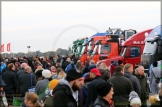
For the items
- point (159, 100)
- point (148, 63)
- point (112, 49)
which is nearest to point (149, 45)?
point (148, 63)

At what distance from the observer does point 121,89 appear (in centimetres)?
942

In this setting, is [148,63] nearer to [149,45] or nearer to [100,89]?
[149,45]

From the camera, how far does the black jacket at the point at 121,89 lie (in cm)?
942

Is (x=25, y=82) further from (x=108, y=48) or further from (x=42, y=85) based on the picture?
(x=108, y=48)

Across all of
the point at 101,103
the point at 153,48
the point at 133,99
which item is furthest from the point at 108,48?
the point at 101,103

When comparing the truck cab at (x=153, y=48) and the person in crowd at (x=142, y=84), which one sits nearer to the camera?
the person in crowd at (x=142, y=84)

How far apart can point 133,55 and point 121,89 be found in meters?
14.9

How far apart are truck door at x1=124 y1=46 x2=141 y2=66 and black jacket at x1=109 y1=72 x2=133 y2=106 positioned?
14.4m

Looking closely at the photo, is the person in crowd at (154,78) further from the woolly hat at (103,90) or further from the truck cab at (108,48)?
the truck cab at (108,48)

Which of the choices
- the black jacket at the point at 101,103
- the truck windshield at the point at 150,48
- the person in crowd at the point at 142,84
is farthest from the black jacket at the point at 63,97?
the truck windshield at the point at 150,48

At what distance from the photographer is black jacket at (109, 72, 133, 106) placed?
942 centimetres

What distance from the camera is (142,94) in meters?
11.0

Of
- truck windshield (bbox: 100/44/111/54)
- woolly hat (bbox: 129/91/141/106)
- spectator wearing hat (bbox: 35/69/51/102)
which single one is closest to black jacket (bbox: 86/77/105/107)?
woolly hat (bbox: 129/91/141/106)

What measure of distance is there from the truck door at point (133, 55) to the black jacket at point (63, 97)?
17.9 metres
